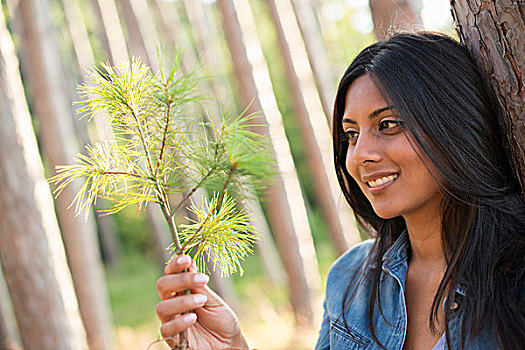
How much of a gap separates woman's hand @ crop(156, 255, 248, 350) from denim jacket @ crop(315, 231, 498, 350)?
0.45m

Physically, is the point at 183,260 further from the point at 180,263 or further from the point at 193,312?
the point at 193,312

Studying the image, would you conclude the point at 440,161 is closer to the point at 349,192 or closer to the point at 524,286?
the point at 524,286

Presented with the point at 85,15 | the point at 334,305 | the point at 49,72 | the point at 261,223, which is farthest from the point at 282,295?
the point at 85,15

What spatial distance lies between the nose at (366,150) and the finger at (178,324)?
26.3 inches

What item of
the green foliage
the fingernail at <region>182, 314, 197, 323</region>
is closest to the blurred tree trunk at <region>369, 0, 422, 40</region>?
the green foliage

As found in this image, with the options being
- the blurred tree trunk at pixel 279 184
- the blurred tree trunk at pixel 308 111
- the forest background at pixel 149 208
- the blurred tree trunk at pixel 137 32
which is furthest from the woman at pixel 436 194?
the blurred tree trunk at pixel 137 32

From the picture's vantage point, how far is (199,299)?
1.34m

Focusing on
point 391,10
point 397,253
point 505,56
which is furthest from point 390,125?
point 391,10

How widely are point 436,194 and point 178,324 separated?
2.84 feet

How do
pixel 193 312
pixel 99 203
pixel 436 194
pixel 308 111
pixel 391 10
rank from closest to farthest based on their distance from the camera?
pixel 193 312, pixel 436 194, pixel 391 10, pixel 308 111, pixel 99 203

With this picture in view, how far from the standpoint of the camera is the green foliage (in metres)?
1.31

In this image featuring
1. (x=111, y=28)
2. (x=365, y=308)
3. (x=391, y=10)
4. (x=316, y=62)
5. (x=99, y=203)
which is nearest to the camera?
(x=365, y=308)

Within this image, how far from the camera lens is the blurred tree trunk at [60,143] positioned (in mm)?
5812

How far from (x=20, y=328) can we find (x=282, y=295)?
6399 mm
